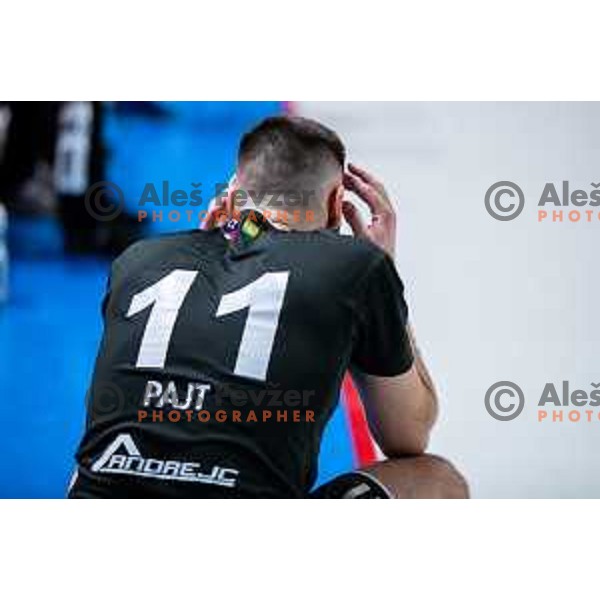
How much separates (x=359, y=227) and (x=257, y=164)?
0.33 metres

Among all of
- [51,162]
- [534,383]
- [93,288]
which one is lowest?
[534,383]

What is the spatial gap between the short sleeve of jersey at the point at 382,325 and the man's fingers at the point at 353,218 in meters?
0.34

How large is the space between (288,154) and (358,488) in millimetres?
705

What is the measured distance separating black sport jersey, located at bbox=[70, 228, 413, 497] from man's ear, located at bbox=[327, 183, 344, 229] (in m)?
0.18

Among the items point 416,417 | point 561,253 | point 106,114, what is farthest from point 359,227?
point 106,114

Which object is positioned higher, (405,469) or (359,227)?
(359,227)

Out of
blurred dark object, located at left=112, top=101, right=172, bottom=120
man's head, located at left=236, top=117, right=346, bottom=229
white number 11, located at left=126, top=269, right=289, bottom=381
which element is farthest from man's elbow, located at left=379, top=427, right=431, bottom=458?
blurred dark object, located at left=112, top=101, right=172, bottom=120

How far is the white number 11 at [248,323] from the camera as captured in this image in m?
1.76

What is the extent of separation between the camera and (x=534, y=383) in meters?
2.53

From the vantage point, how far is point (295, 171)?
6.40ft

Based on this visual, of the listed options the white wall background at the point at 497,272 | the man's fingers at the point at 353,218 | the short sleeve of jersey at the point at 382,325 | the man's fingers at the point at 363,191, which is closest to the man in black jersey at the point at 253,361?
the short sleeve of jersey at the point at 382,325

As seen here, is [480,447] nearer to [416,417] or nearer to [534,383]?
[534,383]

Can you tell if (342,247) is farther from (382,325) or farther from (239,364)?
(239,364)

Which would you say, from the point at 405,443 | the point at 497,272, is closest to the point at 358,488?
the point at 405,443
